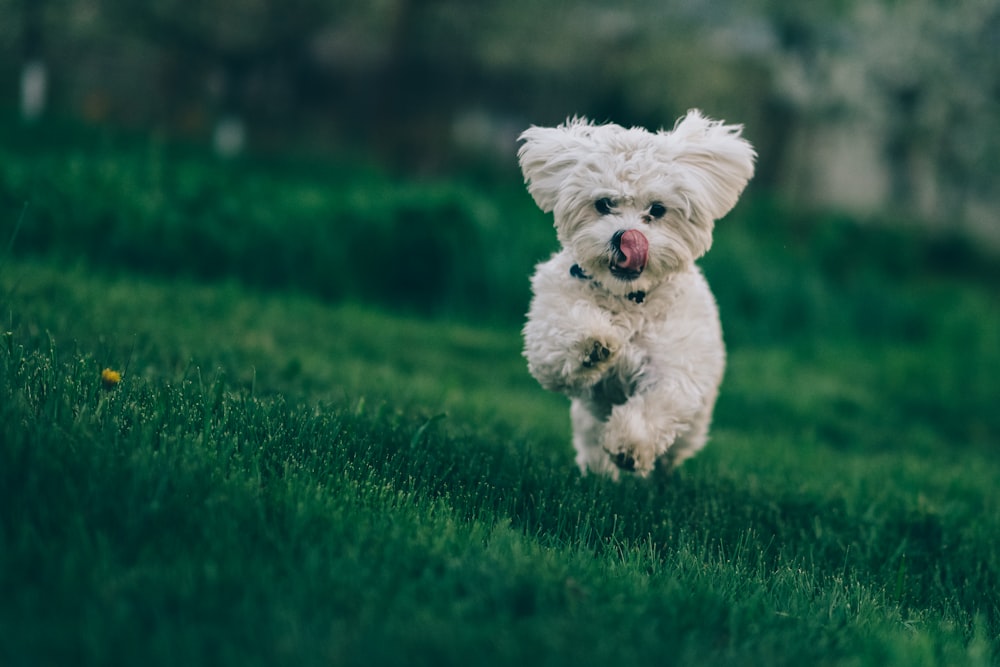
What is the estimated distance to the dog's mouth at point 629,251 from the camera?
3.43m

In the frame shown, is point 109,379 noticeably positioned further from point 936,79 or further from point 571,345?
point 936,79

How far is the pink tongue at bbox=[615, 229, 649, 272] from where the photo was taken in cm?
343

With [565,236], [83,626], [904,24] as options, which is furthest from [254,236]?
[904,24]

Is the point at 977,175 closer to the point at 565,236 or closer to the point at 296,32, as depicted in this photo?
the point at 296,32

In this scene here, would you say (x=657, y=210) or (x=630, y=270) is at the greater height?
(x=657, y=210)

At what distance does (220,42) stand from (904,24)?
14777mm

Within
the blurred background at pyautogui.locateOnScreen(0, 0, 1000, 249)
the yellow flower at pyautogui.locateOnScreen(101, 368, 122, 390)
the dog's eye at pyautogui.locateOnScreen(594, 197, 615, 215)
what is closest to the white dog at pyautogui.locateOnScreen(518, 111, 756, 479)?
the dog's eye at pyautogui.locateOnScreen(594, 197, 615, 215)

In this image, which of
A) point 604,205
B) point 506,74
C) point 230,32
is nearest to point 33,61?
point 230,32

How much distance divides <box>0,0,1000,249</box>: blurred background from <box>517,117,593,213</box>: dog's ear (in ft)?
36.6

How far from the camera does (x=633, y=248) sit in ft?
11.3

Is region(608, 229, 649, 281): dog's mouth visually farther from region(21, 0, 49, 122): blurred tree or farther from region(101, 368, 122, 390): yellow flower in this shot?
region(21, 0, 49, 122): blurred tree

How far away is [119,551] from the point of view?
2.21 meters

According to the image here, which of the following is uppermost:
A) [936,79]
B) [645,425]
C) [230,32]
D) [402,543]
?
[936,79]

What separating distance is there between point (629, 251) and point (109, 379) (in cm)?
192
